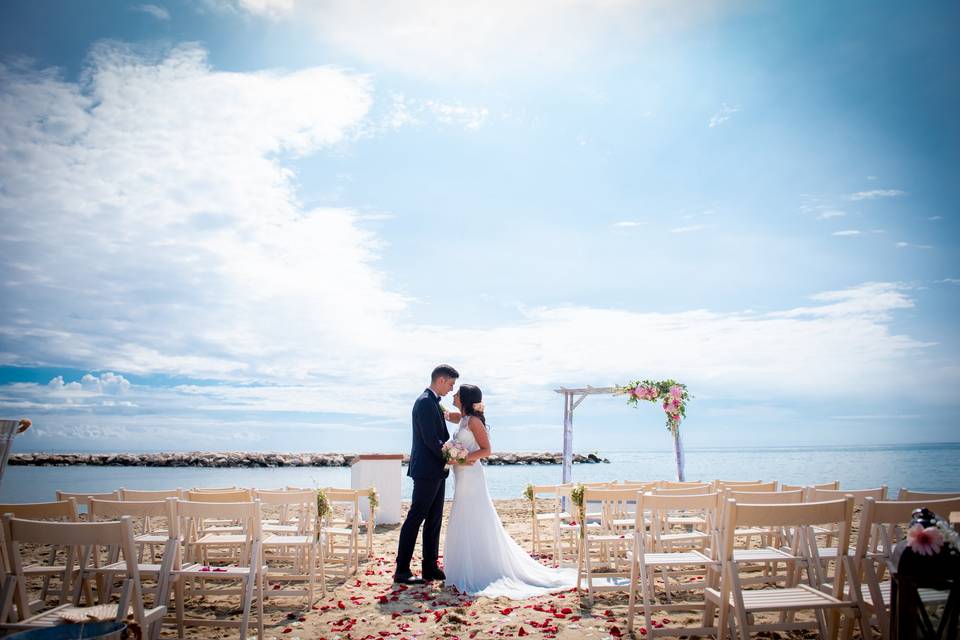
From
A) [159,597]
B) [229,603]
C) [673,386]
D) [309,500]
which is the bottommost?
[229,603]

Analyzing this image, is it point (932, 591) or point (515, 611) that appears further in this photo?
point (515, 611)

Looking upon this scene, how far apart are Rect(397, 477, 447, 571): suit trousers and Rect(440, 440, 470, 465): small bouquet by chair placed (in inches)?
8.3

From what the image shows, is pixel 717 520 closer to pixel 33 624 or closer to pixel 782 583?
pixel 782 583

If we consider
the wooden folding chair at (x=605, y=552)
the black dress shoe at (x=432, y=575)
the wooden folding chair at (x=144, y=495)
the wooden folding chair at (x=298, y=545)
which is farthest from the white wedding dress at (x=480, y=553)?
the wooden folding chair at (x=144, y=495)

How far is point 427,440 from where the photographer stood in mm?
6074

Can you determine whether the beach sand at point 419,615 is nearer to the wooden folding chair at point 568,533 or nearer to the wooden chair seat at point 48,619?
the wooden folding chair at point 568,533

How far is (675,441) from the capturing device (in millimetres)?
11102

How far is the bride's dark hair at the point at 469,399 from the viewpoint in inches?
248

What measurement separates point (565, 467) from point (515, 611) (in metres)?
7.62

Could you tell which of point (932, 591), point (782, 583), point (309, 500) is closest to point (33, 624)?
point (309, 500)

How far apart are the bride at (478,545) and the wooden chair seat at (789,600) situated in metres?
2.56

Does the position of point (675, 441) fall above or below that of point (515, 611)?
above

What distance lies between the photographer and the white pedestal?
10.5 m

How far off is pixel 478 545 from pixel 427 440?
1.14 metres
